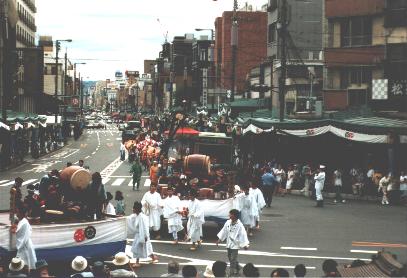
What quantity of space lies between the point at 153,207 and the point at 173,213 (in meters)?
0.65

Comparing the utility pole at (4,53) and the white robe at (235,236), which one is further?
the utility pole at (4,53)

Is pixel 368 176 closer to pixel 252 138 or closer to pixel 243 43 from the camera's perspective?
pixel 252 138

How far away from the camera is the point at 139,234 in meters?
16.3

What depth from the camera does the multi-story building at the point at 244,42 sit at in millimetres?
85125

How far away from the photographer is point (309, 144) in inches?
1569

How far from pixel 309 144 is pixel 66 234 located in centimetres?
2625

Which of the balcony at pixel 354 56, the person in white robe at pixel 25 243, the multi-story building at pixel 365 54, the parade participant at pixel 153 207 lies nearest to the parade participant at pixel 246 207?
the parade participant at pixel 153 207

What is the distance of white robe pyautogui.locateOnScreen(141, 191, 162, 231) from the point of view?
65.2ft

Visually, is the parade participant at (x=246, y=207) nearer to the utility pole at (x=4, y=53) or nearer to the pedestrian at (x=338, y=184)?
the pedestrian at (x=338, y=184)

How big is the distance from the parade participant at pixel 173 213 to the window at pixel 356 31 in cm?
2565

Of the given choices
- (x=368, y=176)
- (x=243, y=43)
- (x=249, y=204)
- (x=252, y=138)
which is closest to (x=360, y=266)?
(x=249, y=204)

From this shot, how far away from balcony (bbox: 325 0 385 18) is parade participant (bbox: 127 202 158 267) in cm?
2777

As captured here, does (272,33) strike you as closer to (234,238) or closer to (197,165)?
(197,165)

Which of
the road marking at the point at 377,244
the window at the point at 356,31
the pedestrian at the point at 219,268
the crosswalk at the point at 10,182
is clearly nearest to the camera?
the pedestrian at the point at 219,268
